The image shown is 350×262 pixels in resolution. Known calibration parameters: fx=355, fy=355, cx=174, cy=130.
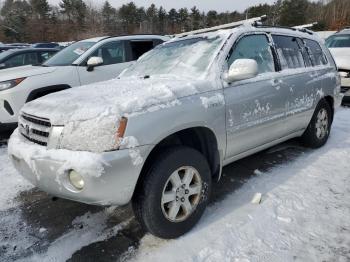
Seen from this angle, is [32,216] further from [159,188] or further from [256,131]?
[256,131]

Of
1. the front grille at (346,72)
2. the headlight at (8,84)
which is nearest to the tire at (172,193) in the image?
the headlight at (8,84)

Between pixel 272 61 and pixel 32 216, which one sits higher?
pixel 272 61

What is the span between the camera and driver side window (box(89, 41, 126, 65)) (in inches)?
271

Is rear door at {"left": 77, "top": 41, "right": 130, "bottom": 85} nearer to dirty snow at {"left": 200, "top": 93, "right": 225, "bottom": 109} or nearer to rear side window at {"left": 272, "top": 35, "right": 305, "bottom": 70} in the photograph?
rear side window at {"left": 272, "top": 35, "right": 305, "bottom": 70}

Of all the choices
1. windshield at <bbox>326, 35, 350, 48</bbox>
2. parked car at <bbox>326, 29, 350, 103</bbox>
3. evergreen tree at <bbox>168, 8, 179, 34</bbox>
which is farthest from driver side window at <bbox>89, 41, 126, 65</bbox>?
evergreen tree at <bbox>168, 8, 179, 34</bbox>

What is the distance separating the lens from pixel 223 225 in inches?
124

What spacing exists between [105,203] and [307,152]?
344cm

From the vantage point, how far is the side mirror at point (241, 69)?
330 centimetres

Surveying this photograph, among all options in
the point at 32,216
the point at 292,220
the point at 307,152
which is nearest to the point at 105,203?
the point at 32,216

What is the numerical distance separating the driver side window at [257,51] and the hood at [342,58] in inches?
206

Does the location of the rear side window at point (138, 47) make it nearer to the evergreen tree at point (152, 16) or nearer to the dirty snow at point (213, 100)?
the dirty snow at point (213, 100)

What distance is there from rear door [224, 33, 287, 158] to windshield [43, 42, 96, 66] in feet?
12.7

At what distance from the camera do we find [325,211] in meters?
3.34

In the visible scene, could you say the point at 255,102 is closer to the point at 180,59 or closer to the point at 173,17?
the point at 180,59
